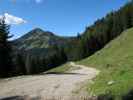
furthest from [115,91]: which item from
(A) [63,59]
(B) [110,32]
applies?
(A) [63,59]

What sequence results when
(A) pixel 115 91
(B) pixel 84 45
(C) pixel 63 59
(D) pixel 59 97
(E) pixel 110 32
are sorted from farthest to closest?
(C) pixel 63 59 → (B) pixel 84 45 → (E) pixel 110 32 → (D) pixel 59 97 → (A) pixel 115 91

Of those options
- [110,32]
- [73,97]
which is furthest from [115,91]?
[110,32]

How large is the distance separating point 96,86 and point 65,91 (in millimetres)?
1782

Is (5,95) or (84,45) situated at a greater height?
(84,45)

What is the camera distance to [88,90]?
16.5 m

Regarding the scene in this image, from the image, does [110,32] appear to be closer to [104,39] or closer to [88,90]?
[104,39]

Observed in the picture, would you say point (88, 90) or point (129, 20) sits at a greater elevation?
point (129, 20)

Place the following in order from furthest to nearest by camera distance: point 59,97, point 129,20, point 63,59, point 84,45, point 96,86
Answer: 1. point 63,59
2. point 84,45
3. point 129,20
4. point 96,86
5. point 59,97

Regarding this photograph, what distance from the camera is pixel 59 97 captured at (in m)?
15.7

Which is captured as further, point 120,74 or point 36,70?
point 36,70

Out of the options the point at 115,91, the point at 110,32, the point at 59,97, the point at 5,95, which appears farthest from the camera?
the point at 110,32

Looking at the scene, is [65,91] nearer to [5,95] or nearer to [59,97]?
[59,97]

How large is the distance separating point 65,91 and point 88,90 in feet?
4.91

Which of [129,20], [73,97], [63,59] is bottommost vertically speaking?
[73,97]
